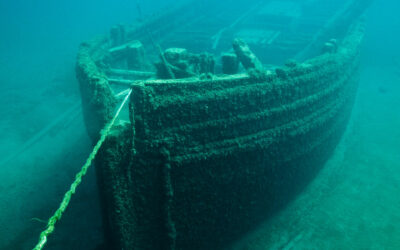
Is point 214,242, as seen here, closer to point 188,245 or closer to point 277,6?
point 188,245

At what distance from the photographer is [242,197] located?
3482 mm

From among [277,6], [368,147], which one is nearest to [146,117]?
[368,147]

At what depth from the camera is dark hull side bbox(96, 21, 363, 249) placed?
2732mm

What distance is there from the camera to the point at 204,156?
9.84 ft

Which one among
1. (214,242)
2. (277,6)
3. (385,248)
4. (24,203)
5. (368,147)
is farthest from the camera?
(277,6)

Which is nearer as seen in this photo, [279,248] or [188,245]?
[188,245]

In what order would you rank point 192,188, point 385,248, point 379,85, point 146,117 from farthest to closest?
1. point 379,85
2. point 385,248
3. point 192,188
4. point 146,117

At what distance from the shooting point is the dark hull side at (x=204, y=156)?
2.73 metres

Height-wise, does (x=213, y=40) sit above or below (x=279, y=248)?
above

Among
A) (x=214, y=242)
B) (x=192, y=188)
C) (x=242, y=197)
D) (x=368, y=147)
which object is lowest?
(x=368, y=147)

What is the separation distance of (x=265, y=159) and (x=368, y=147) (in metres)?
4.63

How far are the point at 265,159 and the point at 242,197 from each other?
0.56m

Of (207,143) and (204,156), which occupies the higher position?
(207,143)

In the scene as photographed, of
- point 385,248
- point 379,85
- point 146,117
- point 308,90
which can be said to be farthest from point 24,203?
point 379,85
